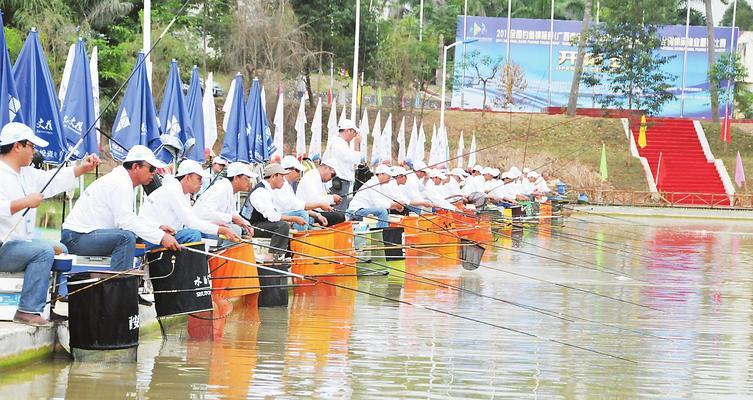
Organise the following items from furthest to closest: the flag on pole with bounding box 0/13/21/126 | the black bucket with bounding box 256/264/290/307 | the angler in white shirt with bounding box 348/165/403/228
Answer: the angler in white shirt with bounding box 348/165/403/228 → the black bucket with bounding box 256/264/290/307 → the flag on pole with bounding box 0/13/21/126

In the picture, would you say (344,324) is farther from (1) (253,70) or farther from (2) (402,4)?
(2) (402,4)

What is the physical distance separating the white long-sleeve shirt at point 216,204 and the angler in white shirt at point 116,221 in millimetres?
2761

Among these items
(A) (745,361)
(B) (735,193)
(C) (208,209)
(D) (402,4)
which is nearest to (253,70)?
(B) (735,193)

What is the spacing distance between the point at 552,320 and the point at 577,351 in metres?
2.56

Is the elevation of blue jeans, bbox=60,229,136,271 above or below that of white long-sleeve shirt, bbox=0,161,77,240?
below

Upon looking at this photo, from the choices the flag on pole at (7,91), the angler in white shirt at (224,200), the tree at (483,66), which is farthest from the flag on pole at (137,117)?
the tree at (483,66)

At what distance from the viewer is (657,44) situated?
65.4 metres

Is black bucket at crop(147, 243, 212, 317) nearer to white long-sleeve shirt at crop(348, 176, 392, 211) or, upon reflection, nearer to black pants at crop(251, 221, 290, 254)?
black pants at crop(251, 221, 290, 254)

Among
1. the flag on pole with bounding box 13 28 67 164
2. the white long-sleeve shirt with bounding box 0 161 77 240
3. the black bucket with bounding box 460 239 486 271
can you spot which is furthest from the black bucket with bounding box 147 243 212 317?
the black bucket with bounding box 460 239 486 271

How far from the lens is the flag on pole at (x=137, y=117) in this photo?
1781 centimetres

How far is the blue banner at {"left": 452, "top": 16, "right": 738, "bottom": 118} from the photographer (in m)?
70.9

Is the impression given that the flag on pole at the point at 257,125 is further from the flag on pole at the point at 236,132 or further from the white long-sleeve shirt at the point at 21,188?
the white long-sleeve shirt at the point at 21,188

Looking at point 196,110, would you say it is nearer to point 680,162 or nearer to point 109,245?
point 109,245

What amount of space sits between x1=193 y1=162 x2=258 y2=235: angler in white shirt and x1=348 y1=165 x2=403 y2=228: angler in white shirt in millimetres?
5890
